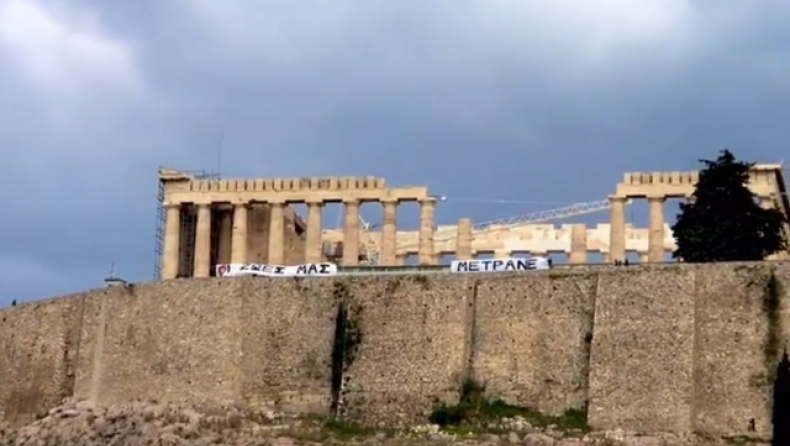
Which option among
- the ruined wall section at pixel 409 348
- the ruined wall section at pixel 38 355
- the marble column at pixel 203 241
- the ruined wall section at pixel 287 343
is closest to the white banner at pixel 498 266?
the ruined wall section at pixel 409 348

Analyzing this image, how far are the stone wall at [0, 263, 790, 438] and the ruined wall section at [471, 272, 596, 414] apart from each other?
0.12 ft

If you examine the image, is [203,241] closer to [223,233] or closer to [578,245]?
[223,233]

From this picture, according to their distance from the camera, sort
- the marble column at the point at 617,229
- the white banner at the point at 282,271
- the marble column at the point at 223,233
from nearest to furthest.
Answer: the white banner at the point at 282,271 → the marble column at the point at 617,229 → the marble column at the point at 223,233

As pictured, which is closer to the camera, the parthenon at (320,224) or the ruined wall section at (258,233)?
the parthenon at (320,224)

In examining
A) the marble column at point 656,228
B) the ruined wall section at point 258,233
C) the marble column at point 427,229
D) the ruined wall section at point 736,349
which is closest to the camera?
the ruined wall section at point 736,349

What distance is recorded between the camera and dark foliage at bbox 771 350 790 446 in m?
46.3

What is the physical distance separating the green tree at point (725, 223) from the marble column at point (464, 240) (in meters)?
11.7

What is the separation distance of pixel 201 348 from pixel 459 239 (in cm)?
1569

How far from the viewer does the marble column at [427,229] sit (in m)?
64.3

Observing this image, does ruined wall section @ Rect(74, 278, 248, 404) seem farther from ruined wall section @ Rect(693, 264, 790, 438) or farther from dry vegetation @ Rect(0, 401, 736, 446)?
ruined wall section @ Rect(693, 264, 790, 438)

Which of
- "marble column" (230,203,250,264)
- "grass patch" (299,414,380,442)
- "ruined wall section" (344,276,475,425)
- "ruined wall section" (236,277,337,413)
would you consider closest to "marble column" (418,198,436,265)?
"marble column" (230,203,250,264)

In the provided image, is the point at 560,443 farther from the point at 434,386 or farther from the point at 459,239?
the point at 459,239

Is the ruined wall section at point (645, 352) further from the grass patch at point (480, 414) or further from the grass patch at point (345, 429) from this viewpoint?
the grass patch at point (345, 429)

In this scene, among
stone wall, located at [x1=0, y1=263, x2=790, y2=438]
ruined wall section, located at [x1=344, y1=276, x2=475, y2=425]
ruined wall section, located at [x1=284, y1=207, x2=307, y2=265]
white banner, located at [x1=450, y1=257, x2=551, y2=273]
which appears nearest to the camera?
stone wall, located at [x1=0, y1=263, x2=790, y2=438]
